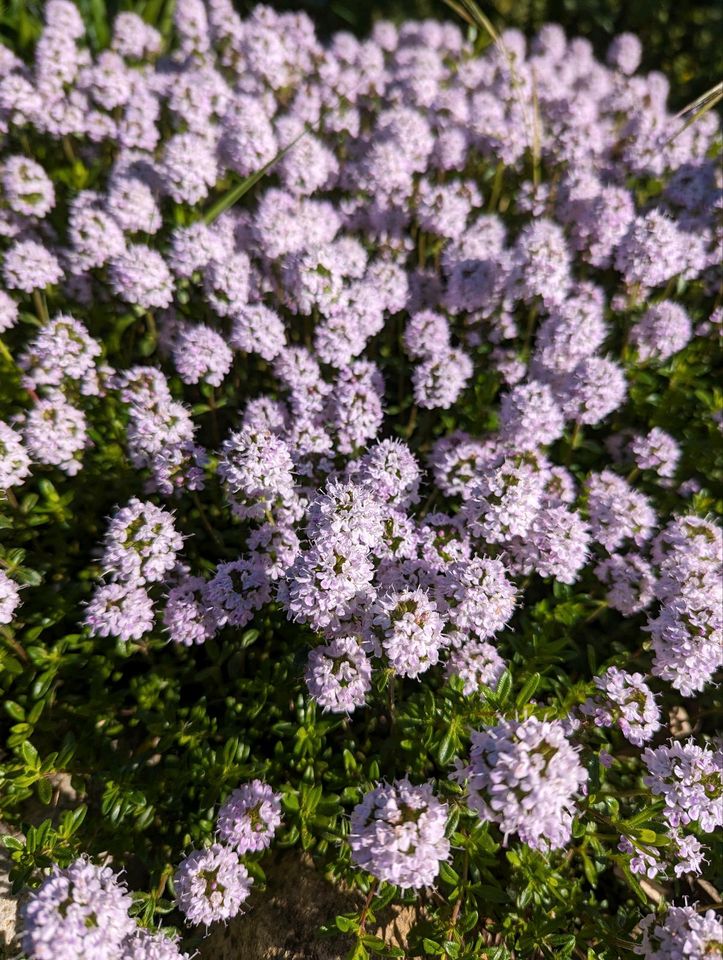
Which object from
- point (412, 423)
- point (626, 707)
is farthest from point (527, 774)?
point (412, 423)

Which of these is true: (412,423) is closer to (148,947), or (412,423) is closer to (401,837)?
(401,837)

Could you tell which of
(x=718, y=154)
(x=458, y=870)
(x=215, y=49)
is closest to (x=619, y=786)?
(x=458, y=870)

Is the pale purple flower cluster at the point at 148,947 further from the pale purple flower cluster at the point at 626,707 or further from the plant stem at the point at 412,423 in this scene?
the plant stem at the point at 412,423

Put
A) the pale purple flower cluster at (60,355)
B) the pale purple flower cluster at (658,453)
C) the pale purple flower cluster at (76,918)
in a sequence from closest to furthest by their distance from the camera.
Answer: the pale purple flower cluster at (76,918) → the pale purple flower cluster at (60,355) → the pale purple flower cluster at (658,453)

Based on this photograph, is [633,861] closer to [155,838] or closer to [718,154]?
[155,838]

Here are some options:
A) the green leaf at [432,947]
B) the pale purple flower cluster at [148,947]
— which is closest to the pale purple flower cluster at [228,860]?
the pale purple flower cluster at [148,947]

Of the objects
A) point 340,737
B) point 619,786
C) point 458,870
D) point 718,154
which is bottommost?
point 458,870
